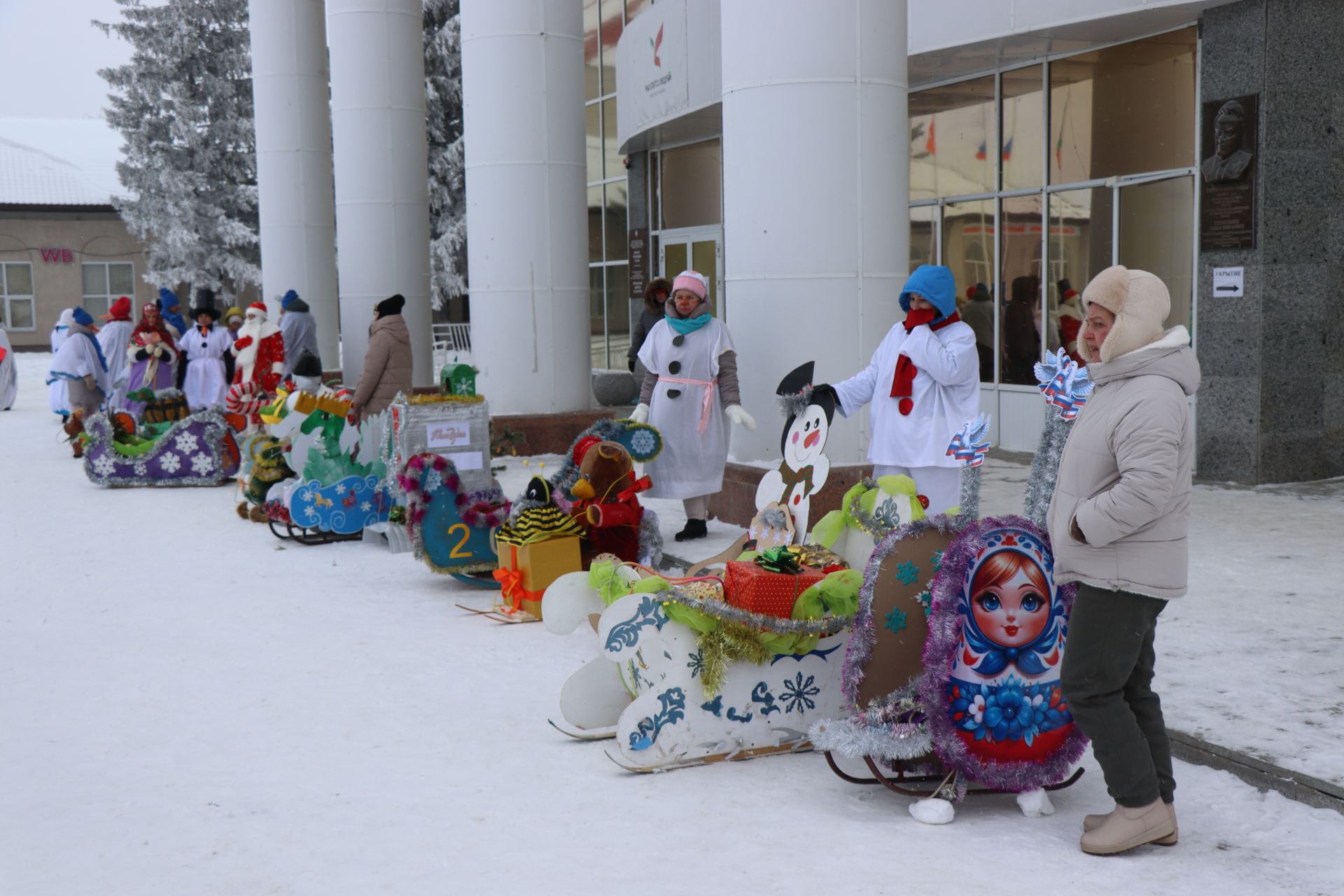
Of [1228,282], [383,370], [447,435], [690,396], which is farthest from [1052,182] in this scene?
[447,435]

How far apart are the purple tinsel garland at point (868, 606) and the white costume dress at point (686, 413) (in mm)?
4359

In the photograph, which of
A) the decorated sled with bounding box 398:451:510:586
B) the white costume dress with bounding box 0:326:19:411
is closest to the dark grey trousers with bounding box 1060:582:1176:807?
the decorated sled with bounding box 398:451:510:586

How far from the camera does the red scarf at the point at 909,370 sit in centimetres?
584

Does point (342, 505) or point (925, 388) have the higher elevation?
point (925, 388)

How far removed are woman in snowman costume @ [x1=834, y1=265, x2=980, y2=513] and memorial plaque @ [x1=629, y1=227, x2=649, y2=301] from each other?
47.9 ft

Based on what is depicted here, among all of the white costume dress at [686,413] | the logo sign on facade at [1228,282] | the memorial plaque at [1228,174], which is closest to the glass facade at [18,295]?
the white costume dress at [686,413]

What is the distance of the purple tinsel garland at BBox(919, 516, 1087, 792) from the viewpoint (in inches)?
148

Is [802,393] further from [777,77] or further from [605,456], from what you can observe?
[777,77]

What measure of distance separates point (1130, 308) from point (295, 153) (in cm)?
1737

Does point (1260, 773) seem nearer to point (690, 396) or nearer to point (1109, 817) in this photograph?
point (1109, 817)

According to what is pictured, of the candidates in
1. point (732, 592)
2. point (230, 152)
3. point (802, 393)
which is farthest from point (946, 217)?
point (230, 152)

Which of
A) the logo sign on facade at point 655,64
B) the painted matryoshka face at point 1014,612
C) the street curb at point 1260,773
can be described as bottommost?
the street curb at point 1260,773

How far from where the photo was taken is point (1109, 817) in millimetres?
3592

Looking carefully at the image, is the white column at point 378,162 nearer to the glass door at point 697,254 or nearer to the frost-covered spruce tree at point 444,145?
the glass door at point 697,254
